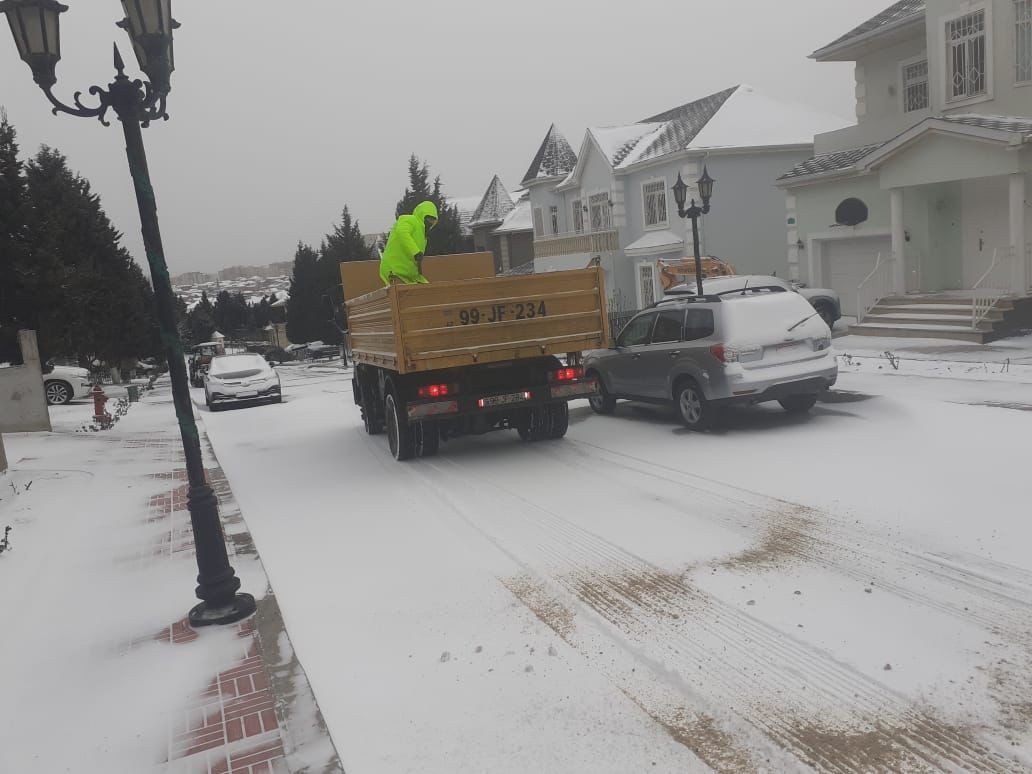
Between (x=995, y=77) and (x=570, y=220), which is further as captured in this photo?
(x=570, y=220)

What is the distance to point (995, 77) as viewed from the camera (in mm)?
18031

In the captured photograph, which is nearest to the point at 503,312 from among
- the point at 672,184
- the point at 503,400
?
the point at 503,400

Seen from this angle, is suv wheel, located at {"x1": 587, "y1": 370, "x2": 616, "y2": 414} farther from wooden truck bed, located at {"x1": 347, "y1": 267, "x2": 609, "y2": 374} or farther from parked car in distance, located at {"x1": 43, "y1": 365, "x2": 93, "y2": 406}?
parked car in distance, located at {"x1": 43, "y1": 365, "x2": 93, "y2": 406}

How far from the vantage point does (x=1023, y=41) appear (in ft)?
57.4

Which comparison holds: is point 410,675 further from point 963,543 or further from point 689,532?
point 963,543

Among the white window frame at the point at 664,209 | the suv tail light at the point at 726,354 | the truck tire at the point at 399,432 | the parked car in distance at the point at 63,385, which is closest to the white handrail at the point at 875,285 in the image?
the white window frame at the point at 664,209

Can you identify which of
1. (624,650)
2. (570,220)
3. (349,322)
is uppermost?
(570,220)

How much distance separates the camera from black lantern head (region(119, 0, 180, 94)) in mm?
5391

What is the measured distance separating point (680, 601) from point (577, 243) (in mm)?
31418

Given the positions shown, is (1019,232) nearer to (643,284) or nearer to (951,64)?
(951,64)

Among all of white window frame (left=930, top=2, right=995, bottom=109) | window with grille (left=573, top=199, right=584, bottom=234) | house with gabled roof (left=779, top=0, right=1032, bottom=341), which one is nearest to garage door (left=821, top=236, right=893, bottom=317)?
house with gabled roof (left=779, top=0, right=1032, bottom=341)

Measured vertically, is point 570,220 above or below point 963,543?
above

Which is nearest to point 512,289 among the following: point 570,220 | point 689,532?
point 689,532

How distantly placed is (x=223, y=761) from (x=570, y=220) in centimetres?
3670
